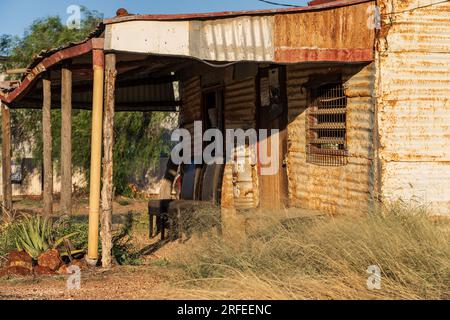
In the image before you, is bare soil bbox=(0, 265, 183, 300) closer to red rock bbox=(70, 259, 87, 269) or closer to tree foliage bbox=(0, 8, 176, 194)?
red rock bbox=(70, 259, 87, 269)

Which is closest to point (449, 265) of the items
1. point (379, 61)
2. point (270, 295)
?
point (270, 295)

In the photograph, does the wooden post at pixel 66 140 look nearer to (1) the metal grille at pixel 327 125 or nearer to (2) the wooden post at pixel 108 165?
(2) the wooden post at pixel 108 165

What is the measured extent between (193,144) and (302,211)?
17.4 feet

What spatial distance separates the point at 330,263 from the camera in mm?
6473

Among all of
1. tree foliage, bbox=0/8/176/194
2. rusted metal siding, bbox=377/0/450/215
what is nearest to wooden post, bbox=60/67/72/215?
rusted metal siding, bbox=377/0/450/215

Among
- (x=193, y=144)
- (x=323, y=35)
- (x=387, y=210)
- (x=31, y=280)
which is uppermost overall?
(x=323, y=35)

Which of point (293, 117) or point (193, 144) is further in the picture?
point (193, 144)

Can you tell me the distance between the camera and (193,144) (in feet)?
49.9

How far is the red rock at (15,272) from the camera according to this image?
312 inches

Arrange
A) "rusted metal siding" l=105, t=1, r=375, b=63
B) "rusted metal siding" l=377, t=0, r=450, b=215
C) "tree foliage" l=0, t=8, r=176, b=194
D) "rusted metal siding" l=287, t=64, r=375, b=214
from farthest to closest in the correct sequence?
"tree foliage" l=0, t=8, r=176, b=194 < "rusted metal siding" l=287, t=64, r=375, b=214 < "rusted metal siding" l=377, t=0, r=450, b=215 < "rusted metal siding" l=105, t=1, r=375, b=63

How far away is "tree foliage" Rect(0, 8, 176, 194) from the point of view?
829 inches

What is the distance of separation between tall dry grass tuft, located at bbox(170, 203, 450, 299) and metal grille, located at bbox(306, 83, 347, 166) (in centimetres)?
236
